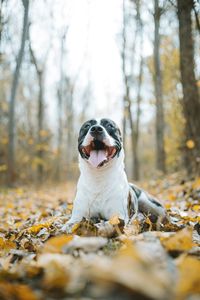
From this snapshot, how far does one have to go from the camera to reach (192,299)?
139 cm

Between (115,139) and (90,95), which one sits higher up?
(90,95)

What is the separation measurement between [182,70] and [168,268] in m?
6.58

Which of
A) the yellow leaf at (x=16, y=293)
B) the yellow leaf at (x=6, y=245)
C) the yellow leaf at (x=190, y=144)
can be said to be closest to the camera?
the yellow leaf at (x=16, y=293)

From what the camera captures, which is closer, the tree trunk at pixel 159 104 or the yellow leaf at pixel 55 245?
the yellow leaf at pixel 55 245

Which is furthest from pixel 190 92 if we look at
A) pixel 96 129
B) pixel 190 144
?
pixel 96 129

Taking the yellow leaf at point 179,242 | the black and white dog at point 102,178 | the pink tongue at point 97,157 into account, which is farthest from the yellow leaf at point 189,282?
the pink tongue at point 97,157

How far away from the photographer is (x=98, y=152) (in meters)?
3.96

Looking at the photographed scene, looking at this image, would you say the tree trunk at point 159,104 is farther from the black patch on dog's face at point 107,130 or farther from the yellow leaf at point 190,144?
the black patch on dog's face at point 107,130

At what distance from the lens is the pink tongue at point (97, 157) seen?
387 cm

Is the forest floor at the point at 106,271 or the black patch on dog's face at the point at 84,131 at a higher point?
the black patch on dog's face at the point at 84,131

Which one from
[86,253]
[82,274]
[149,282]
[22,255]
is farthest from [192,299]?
[22,255]

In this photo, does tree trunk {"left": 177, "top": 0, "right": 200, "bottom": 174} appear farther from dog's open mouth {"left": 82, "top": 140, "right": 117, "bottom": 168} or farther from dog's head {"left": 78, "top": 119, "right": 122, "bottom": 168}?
dog's open mouth {"left": 82, "top": 140, "right": 117, "bottom": 168}

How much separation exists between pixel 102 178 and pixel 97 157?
26 centimetres

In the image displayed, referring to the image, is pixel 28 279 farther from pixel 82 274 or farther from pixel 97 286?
pixel 97 286
